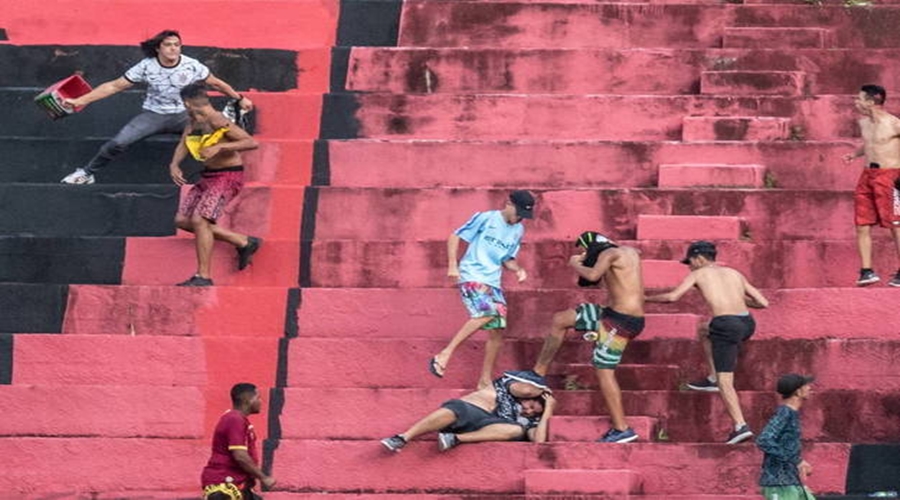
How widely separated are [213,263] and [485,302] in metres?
2.28

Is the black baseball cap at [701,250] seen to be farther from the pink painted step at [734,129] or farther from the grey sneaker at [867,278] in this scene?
the pink painted step at [734,129]

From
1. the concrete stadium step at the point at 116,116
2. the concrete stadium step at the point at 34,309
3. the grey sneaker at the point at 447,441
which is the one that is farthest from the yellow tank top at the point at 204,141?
the grey sneaker at the point at 447,441

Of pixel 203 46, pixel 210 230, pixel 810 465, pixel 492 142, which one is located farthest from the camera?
pixel 203 46

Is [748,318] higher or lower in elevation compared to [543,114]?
lower

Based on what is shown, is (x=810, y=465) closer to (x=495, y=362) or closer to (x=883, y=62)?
(x=495, y=362)

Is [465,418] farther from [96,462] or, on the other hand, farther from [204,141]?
[204,141]

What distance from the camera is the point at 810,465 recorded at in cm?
1388

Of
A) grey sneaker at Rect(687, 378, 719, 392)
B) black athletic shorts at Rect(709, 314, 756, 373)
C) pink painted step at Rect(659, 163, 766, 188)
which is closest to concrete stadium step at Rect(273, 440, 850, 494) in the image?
black athletic shorts at Rect(709, 314, 756, 373)

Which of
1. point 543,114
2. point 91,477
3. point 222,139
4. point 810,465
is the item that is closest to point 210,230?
point 222,139

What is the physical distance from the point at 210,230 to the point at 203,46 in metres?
3.15

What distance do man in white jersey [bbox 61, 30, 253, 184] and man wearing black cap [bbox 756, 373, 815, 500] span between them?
5.28 meters

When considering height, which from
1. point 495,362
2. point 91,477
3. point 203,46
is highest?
point 203,46

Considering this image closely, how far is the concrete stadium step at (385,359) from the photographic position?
48.6ft

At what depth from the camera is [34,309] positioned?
15.4 m
